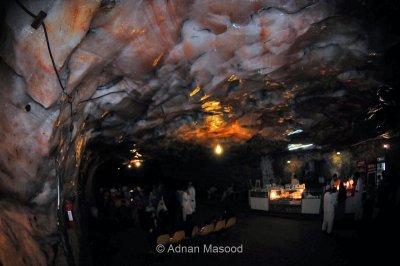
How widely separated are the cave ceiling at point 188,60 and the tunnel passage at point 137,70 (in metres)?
0.03

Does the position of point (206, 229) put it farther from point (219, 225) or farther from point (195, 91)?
point (195, 91)

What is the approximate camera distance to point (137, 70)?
6918 mm

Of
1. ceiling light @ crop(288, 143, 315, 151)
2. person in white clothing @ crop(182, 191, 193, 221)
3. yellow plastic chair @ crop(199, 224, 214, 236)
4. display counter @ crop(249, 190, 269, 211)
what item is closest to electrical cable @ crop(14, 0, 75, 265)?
yellow plastic chair @ crop(199, 224, 214, 236)

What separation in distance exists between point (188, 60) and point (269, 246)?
7.38 m

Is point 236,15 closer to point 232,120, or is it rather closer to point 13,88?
point 13,88

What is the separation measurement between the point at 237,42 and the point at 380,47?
379 cm

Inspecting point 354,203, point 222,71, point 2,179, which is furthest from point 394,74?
point 2,179

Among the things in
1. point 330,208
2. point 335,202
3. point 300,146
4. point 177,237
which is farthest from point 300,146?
point 177,237

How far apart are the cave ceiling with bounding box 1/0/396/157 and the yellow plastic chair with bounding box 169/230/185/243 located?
426 centimetres

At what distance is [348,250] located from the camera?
9.16m

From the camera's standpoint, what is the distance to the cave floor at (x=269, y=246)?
884cm

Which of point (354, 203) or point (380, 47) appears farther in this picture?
point (354, 203)

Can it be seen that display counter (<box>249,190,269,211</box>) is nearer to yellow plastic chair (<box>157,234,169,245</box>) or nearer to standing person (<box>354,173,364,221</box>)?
standing person (<box>354,173,364,221</box>)

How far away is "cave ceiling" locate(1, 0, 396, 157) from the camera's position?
4.63 meters
